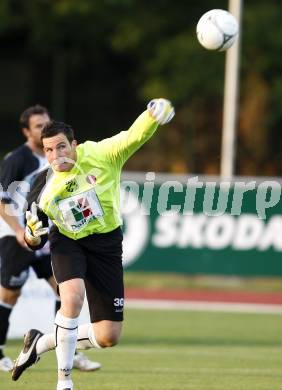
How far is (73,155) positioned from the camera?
8.00 m

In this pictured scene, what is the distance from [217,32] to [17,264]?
9.66ft

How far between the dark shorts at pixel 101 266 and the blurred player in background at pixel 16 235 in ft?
5.33

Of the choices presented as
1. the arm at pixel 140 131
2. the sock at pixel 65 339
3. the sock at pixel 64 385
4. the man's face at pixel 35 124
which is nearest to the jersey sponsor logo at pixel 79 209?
the arm at pixel 140 131

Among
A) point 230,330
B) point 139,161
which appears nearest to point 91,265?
point 230,330

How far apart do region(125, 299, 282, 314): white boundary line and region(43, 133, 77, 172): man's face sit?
319 inches

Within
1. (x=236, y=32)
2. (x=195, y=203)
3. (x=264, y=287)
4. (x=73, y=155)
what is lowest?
(x=264, y=287)

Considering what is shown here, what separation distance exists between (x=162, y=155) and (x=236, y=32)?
19409 mm

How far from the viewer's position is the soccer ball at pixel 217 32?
861cm

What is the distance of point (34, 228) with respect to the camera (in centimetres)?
803

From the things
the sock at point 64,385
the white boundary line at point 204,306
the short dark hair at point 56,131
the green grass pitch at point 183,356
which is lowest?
the white boundary line at point 204,306

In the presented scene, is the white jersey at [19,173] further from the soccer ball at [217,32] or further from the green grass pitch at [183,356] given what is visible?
the soccer ball at [217,32]

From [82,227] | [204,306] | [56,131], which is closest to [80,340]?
[82,227]

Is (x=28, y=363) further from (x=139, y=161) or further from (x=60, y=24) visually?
(x=60, y=24)

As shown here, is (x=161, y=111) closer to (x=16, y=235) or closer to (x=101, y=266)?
(x=101, y=266)
